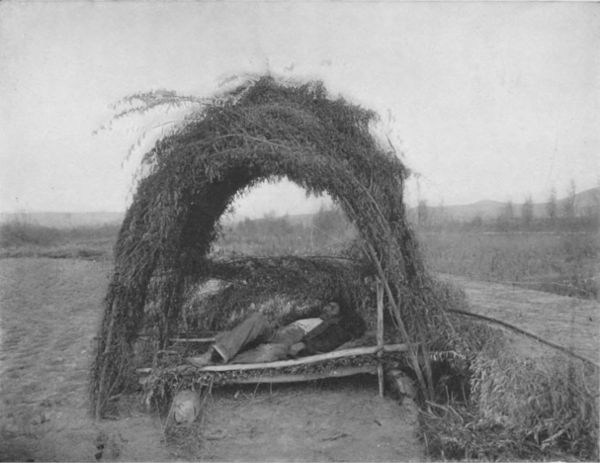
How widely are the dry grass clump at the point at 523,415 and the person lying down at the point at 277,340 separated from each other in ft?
6.13

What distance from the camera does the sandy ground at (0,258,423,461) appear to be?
438 cm

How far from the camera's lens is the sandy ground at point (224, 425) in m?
4.38

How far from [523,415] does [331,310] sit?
318cm

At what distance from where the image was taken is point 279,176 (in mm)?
5164

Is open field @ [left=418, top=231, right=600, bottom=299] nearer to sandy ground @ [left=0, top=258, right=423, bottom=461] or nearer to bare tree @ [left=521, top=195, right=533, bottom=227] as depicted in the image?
bare tree @ [left=521, top=195, right=533, bottom=227]

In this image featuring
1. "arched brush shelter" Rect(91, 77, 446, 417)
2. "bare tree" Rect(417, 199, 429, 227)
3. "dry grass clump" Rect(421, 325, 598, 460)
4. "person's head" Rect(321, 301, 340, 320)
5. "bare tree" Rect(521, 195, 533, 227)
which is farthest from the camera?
"bare tree" Rect(521, 195, 533, 227)

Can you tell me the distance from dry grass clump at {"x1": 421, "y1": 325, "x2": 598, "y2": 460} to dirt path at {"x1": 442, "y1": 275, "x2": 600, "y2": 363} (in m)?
1.05

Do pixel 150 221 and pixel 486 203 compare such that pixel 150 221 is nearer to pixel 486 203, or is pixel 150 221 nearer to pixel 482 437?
pixel 482 437

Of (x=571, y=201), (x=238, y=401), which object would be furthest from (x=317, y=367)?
(x=571, y=201)

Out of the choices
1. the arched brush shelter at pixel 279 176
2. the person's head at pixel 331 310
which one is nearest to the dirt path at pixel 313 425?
the arched brush shelter at pixel 279 176

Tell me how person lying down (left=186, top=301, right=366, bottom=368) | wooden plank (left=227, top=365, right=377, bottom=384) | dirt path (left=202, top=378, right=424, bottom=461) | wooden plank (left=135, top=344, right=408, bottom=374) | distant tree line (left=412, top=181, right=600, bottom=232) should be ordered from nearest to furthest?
dirt path (left=202, top=378, right=424, bottom=461) < wooden plank (left=135, top=344, right=408, bottom=374) < wooden plank (left=227, top=365, right=377, bottom=384) < person lying down (left=186, top=301, right=366, bottom=368) < distant tree line (left=412, top=181, right=600, bottom=232)

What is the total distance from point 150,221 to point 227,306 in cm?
262

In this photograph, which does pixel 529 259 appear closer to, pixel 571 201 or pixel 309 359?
pixel 571 201

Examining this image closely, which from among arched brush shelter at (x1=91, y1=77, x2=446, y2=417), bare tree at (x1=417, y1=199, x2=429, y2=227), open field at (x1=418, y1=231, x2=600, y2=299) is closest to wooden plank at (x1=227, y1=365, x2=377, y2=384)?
arched brush shelter at (x1=91, y1=77, x2=446, y2=417)
